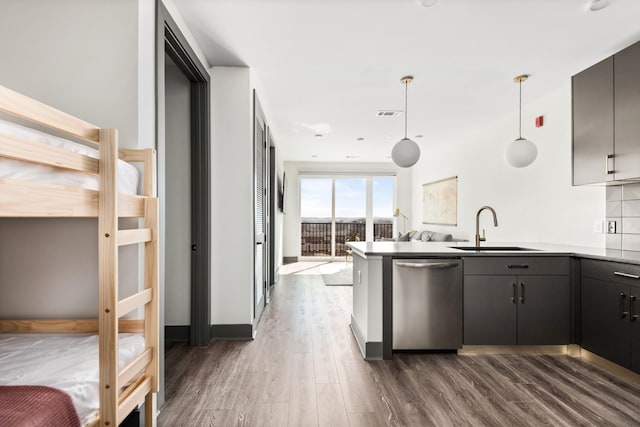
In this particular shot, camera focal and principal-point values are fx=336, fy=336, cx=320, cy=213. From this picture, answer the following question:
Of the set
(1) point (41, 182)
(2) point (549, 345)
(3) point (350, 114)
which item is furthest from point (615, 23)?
(1) point (41, 182)

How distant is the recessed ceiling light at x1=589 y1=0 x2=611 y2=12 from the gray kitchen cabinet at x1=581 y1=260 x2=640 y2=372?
5.70ft

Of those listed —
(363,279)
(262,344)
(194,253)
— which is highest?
(194,253)

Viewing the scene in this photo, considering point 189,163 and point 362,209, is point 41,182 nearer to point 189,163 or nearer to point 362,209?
point 189,163

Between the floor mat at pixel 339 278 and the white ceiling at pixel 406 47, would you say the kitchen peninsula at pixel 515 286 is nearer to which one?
the white ceiling at pixel 406 47

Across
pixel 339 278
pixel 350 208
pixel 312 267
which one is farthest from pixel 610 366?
pixel 350 208

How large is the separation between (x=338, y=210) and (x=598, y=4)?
6.70m

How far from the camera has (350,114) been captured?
182 inches

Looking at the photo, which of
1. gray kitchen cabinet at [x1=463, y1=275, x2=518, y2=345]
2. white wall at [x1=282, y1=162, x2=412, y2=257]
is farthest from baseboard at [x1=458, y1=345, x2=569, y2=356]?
white wall at [x1=282, y1=162, x2=412, y2=257]

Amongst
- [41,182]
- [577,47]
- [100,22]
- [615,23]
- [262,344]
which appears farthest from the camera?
[262,344]

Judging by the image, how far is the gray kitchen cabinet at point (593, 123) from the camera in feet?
9.02

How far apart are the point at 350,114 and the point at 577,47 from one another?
253 centimetres

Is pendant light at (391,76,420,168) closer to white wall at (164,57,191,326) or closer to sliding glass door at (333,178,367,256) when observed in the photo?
white wall at (164,57,191,326)

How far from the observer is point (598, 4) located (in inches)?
84.7

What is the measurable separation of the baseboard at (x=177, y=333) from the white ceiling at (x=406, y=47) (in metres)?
2.41
